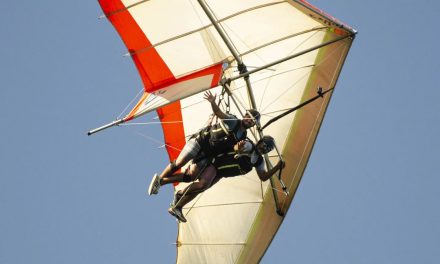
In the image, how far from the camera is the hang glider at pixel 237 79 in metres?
23.5

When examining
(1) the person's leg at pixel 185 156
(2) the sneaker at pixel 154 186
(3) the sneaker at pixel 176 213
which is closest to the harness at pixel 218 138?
(1) the person's leg at pixel 185 156

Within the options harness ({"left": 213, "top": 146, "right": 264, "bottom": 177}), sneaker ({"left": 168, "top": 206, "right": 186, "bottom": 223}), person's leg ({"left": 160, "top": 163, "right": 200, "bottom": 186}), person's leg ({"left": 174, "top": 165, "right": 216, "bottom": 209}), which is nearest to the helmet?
harness ({"left": 213, "top": 146, "right": 264, "bottom": 177})

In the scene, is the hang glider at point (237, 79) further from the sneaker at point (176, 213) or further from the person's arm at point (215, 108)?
the sneaker at point (176, 213)

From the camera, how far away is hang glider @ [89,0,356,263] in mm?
23516

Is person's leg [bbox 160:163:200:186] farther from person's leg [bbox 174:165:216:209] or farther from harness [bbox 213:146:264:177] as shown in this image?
harness [bbox 213:146:264:177]

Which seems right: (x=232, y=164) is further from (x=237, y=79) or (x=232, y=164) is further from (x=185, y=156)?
(x=237, y=79)

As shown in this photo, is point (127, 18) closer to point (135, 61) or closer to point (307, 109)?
point (135, 61)

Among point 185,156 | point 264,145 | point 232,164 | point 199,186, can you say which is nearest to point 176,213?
point 199,186

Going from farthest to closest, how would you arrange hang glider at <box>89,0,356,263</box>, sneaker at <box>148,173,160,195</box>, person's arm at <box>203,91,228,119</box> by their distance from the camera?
1. hang glider at <box>89,0,356,263</box>
2. sneaker at <box>148,173,160,195</box>
3. person's arm at <box>203,91,228,119</box>

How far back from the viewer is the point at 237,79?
25.0m

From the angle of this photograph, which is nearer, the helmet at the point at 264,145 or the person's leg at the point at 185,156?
the helmet at the point at 264,145

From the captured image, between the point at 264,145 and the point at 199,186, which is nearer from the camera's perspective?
the point at 264,145

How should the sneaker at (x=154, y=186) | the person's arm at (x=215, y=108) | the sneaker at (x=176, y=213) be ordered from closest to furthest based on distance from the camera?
the person's arm at (x=215, y=108)
the sneaker at (x=154, y=186)
the sneaker at (x=176, y=213)

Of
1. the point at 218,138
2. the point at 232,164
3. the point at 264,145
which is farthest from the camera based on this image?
the point at 232,164
